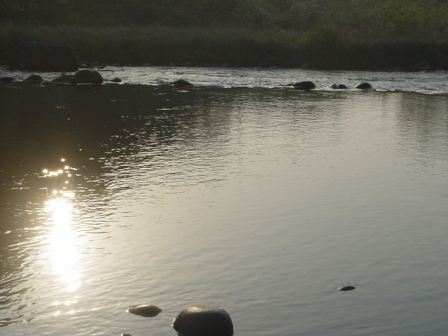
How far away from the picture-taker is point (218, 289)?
8297 millimetres

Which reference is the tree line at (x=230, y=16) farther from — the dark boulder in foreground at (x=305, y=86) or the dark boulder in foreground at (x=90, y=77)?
the dark boulder in foreground at (x=90, y=77)

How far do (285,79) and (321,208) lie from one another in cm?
3130

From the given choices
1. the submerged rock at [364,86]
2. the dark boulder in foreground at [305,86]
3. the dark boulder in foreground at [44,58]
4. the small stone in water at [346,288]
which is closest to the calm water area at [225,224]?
the small stone in water at [346,288]

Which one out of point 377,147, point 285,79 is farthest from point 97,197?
point 285,79

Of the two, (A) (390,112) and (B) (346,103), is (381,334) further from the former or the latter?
(B) (346,103)

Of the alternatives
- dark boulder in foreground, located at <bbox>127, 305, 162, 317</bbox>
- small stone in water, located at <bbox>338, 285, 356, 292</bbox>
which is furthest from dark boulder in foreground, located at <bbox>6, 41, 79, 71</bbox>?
dark boulder in foreground, located at <bbox>127, 305, 162, 317</bbox>

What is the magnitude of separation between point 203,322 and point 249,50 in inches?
1850

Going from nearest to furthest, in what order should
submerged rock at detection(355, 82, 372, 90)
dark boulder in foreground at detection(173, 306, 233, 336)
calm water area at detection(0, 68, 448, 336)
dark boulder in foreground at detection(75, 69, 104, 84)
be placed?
dark boulder in foreground at detection(173, 306, 233, 336)
calm water area at detection(0, 68, 448, 336)
submerged rock at detection(355, 82, 372, 90)
dark boulder in foreground at detection(75, 69, 104, 84)

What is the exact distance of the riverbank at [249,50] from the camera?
51438 mm

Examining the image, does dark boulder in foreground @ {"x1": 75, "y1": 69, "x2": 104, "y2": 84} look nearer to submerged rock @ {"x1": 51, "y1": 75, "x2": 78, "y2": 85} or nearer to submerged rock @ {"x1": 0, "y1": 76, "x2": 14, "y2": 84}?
submerged rock @ {"x1": 51, "y1": 75, "x2": 78, "y2": 85}

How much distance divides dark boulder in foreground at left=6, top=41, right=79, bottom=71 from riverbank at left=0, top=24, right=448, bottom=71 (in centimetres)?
547

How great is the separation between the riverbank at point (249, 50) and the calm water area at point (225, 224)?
28.5 m

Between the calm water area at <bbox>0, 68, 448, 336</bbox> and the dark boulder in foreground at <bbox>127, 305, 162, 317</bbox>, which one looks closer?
the dark boulder in foreground at <bbox>127, 305, 162, 317</bbox>

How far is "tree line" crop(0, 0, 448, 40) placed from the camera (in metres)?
59.1
